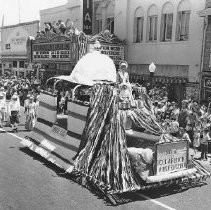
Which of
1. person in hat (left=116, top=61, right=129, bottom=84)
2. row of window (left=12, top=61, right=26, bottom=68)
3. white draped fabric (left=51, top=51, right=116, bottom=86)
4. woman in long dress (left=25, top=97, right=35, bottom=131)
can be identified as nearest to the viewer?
person in hat (left=116, top=61, right=129, bottom=84)

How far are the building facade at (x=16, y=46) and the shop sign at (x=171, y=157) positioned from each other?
25445 millimetres

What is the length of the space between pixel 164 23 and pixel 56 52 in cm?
780

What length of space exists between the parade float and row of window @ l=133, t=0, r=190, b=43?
30.3 ft

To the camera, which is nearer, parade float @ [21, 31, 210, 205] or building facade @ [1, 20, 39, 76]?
Result: parade float @ [21, 31, 210, 205]

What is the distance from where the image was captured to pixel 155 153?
816 cm

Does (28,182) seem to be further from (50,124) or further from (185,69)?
(185,69)

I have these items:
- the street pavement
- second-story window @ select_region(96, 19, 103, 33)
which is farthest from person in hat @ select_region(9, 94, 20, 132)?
second-story window @ select_region(96, 19, 103, 33)

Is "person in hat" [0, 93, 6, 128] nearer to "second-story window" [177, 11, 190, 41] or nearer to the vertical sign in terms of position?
the vertical sign

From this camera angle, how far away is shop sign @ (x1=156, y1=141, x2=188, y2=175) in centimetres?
822

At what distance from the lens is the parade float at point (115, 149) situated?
809cm

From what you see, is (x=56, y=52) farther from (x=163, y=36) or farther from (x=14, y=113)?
(x=14, y=113)

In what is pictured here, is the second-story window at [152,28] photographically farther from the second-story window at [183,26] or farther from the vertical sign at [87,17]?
the vertical sign at [87,17]

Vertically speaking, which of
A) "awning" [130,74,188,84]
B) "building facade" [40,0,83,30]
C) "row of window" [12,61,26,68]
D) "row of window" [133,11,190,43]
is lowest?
"awning" [130,74,188,84]

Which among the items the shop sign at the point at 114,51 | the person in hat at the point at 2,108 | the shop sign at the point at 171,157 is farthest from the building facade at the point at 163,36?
the shop sign at the point at 171,157
